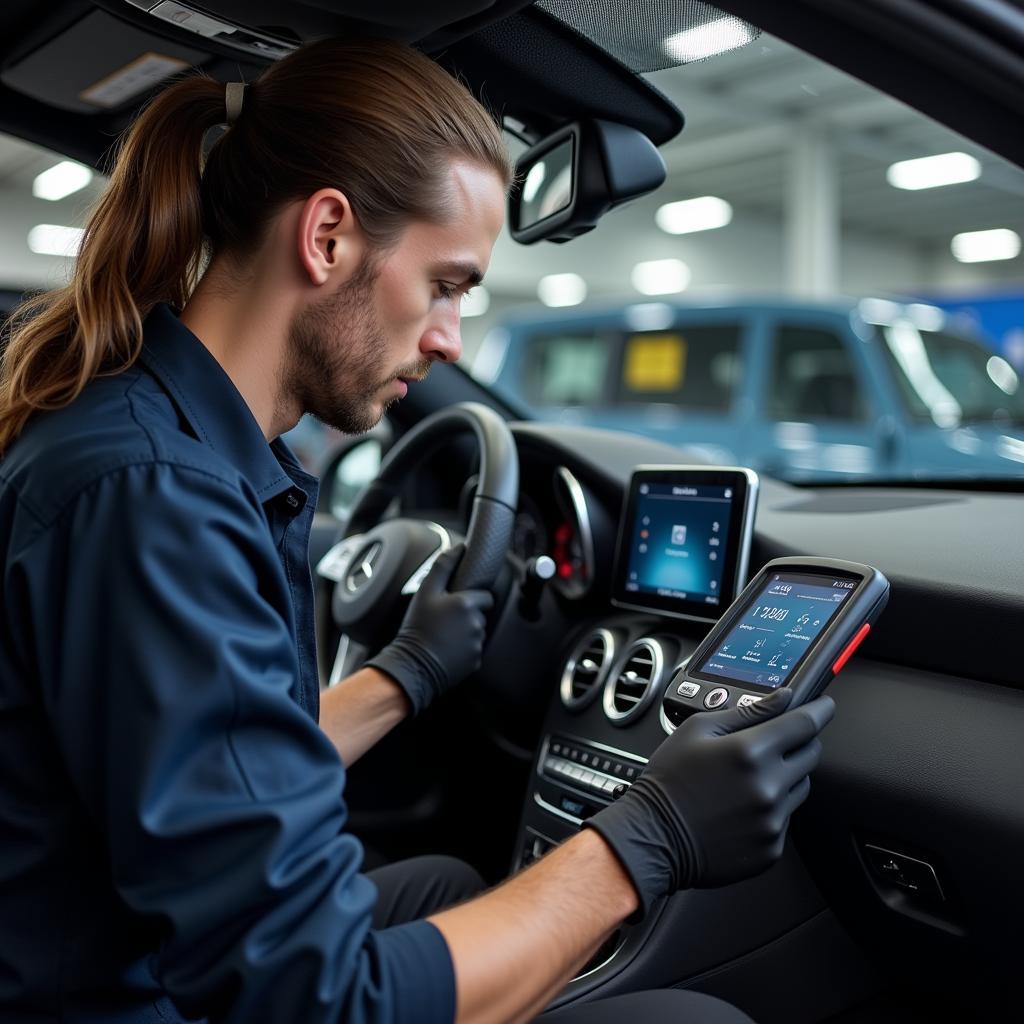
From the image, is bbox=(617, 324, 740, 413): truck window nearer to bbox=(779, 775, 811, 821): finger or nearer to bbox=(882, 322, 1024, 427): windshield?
bbox=(882, 322, 1024, 427): windshield

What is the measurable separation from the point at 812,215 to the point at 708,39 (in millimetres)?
11196

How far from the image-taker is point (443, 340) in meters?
1.20

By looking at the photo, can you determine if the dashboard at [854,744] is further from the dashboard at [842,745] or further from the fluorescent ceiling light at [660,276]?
the fluorescent ceiling light at [660,276]

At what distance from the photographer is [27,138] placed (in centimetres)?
183

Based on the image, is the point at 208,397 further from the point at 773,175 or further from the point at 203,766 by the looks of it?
the point at 773,175

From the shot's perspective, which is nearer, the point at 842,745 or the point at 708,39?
the point at 708,39

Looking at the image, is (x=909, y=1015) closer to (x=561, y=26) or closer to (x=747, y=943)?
(x=747, y=943)

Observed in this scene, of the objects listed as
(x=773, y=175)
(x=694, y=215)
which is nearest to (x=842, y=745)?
(x=773, y=175)

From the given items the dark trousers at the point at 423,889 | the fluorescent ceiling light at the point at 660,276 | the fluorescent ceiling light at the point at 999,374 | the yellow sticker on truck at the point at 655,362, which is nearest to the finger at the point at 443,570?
the dark trousers at the point at 423,889

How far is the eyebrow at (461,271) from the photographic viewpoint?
1175 millimetres

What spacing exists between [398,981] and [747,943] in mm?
777

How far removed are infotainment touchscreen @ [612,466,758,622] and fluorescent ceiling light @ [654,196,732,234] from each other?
41.7 ft

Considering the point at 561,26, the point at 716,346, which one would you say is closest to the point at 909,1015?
the point at 561,26

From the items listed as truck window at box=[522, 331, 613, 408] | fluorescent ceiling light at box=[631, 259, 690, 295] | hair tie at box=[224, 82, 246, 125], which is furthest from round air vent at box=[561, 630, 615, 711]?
fluorescent ceiling light at box=[631, 259, 690, 295]
